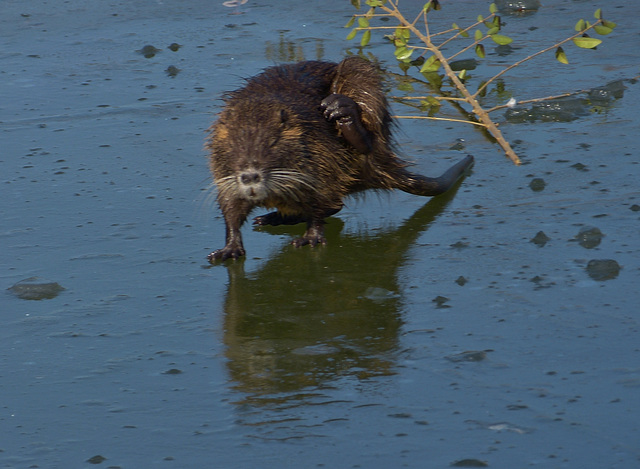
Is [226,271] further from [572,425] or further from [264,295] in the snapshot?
[572,425]

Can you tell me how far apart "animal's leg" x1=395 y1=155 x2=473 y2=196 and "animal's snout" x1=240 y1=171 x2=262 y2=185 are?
99 cm

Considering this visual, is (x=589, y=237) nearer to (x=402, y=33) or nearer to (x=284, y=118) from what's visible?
(x=284, y=118)

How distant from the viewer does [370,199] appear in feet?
18.7

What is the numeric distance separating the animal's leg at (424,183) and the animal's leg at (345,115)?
0.34m

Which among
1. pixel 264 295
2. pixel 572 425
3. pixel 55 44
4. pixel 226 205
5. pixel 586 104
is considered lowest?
pixel 572 425

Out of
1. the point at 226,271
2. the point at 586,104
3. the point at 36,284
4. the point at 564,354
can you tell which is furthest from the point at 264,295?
the point at 586,104

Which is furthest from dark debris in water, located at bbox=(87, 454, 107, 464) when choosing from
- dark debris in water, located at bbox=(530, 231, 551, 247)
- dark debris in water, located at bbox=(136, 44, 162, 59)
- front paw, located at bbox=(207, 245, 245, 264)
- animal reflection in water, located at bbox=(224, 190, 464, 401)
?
dark debris in water, located at bbox=(136, 44, 162, 59)

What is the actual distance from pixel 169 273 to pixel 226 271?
27 cm

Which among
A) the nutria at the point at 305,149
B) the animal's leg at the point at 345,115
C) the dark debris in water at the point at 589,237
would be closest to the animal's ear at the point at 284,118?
the nutria at the point at 305,149

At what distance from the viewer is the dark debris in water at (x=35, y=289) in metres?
4.37

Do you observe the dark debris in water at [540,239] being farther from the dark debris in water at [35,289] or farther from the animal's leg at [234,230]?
the dark debris in water at [35,289]

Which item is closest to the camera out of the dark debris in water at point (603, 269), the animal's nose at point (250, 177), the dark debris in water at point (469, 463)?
the dark debris in water at point (469, 463)

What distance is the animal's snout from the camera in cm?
471

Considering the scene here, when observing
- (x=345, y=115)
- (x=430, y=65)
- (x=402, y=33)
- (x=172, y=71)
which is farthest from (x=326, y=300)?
(x=172, y=71)
